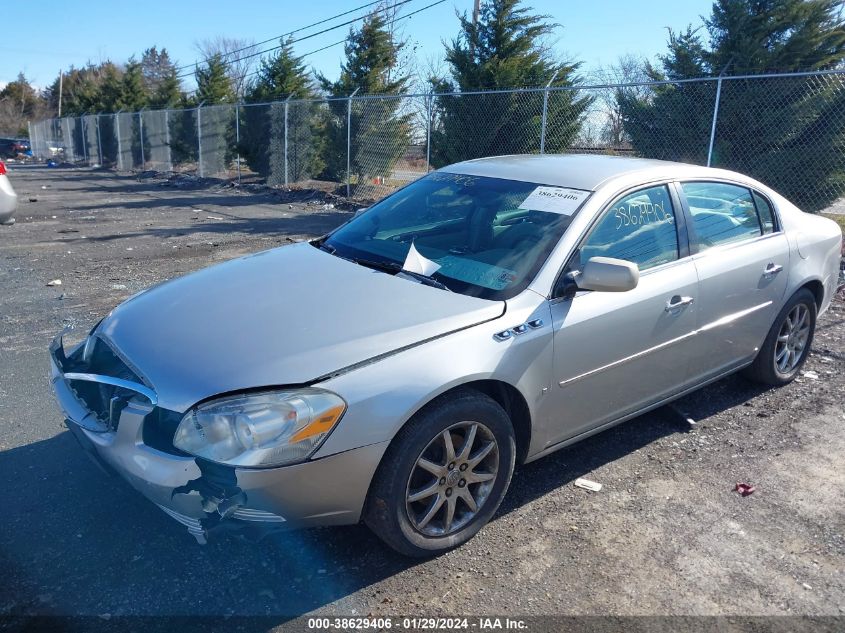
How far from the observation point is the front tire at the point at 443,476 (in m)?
2.69

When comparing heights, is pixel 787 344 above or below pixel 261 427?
below

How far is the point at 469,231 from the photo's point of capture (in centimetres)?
372

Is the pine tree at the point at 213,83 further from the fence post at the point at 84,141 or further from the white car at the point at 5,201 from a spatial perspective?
the white car at the point at 5,201

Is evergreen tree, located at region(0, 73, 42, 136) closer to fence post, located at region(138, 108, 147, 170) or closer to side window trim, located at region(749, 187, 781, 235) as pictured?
fence post, located at region(138, 108, 147, 170)

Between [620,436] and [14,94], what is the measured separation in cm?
9118

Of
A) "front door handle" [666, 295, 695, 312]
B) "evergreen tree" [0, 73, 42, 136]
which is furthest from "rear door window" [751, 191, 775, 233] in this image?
"evergreen tree" [0, 73, 42, 136]

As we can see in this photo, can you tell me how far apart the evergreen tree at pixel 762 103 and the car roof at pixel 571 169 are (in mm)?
6939

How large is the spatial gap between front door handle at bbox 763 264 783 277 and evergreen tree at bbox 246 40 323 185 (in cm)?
1495

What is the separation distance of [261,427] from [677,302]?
235cm

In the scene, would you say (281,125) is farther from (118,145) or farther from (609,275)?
(609,275)

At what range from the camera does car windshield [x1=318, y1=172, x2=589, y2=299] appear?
3.32 meters

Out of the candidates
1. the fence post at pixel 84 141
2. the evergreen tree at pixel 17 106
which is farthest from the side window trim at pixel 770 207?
the evergreen tree at pixel 17 106

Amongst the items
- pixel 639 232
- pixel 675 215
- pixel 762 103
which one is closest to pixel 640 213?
pixel 639 232

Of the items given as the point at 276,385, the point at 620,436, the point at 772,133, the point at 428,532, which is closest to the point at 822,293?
the point at 620,436
